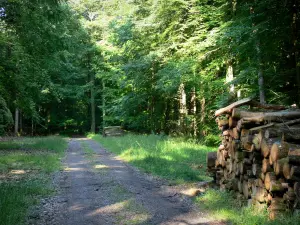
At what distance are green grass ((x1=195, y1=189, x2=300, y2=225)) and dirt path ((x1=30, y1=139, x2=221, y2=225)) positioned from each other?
303 millimetres

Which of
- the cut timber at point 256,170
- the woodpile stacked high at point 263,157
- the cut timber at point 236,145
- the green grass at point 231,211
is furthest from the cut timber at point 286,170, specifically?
the cut timber at point 236,145

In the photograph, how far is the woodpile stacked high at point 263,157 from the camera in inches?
203

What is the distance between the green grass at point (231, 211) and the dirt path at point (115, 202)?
0.30 metres

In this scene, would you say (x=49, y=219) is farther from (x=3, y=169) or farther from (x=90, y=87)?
(x=90, y=87)

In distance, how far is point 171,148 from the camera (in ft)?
49.9

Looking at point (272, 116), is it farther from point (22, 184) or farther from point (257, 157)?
point (22, 184)

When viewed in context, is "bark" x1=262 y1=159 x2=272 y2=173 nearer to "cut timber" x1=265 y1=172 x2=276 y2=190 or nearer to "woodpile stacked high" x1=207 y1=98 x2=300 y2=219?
"woodpile stacked high" x1=207 y1=98 x2=300 y2=219

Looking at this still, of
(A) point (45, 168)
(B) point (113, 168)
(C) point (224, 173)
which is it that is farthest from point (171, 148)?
(C) point (224, 173)

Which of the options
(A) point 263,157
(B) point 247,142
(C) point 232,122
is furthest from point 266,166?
(C) point 232,122

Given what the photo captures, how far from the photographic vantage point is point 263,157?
6098 millimetres

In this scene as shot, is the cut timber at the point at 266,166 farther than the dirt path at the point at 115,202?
No

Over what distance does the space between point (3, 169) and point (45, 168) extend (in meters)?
1.45

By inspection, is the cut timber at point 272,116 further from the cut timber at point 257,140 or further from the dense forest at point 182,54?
the dense forest at point 182,54

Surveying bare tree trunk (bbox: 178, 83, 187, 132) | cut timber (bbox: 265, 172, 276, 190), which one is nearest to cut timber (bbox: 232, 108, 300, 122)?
cut timber (bbox: 265, 172, 276, 190)
